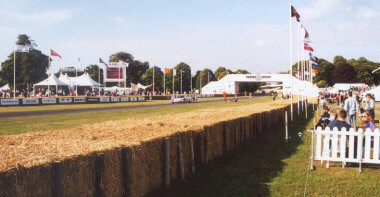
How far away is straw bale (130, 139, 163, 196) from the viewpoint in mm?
6012

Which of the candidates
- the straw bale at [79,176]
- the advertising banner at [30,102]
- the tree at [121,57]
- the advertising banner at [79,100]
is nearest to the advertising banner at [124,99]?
the advertising banner at [79,100]

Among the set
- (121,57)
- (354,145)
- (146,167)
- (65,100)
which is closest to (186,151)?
(146,167)

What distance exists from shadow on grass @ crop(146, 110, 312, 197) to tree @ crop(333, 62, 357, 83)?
126m

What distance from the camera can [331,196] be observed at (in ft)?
22.5

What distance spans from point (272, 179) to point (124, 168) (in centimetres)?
401

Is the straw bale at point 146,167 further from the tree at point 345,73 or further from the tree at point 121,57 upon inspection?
the tree at point 345,73

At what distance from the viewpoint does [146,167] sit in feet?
21.1

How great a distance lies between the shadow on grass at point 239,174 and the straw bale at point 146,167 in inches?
9.8

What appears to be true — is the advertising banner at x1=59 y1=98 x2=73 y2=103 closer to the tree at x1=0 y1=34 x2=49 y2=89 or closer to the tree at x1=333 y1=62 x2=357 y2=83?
the tree at x1=0 y1=34 x2=49 y2=89

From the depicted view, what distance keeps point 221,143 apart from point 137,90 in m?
79.7

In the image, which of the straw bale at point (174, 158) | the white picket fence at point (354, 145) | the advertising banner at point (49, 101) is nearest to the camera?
the straw bale at point (174, 158)

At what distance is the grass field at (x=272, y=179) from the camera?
7082 millimetres

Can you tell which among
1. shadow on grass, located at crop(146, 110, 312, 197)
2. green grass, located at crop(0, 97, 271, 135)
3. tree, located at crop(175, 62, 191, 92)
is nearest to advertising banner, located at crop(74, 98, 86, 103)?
green grass, located at crop(0, 97, 271, 135)

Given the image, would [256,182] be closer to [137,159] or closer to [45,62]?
[137,159]
